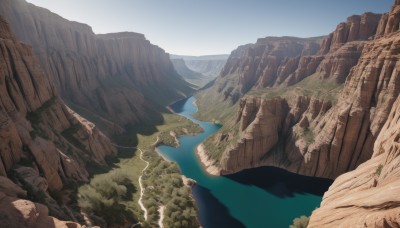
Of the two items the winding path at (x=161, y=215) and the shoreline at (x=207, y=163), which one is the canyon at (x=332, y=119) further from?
the winding path at (x=161, y=215)

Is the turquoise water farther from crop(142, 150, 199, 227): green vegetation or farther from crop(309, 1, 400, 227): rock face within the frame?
crop(309, 1, 400, 227): rock face

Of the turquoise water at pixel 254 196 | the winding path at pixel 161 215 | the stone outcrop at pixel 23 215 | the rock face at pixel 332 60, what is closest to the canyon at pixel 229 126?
the stone outcrop at pixel 23 215

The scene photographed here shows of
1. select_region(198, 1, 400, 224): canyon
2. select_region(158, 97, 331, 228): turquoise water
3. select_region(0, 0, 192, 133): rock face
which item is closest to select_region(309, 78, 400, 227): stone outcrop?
select_region(198, 1, 400, 224): canyon

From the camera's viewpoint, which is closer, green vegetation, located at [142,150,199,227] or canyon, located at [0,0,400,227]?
canyon, located at [0,0,400,227]

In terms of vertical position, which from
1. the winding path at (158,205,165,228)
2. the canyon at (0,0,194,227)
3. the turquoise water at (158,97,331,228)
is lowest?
the turquoise water at (158,97,331,228)

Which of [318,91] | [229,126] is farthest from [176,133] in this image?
[318,91]

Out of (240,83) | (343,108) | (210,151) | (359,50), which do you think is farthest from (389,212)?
(240,83)
